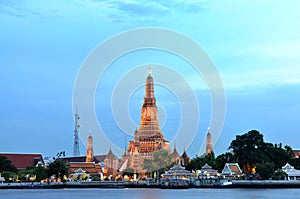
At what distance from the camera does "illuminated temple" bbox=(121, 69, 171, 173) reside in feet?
396

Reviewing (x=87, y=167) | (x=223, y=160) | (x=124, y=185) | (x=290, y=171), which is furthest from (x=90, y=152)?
(x=290, y=171)

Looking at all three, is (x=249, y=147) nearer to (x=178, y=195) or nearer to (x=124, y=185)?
(x=178, y=195)

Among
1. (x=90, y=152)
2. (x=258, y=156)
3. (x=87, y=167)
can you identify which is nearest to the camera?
(x=258, y=156)

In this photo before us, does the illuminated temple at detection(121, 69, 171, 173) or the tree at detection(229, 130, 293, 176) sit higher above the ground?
the illuminated temple at detection(121, 69, 171, 173)

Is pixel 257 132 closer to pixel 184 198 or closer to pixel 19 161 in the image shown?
pixel 184 198

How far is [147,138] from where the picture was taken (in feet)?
420

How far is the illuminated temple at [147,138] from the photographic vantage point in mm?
120812

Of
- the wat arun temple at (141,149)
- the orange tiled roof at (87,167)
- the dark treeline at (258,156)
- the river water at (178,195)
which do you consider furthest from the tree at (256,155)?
the orange tiled roof at (87,167)

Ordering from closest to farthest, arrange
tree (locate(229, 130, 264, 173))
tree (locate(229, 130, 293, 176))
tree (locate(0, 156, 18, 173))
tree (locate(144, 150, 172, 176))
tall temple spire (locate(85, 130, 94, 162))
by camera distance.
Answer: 1. tree (locate(229, 130, 293, 176))
2. tree (locate(229, 130, 264, 173))
3. tree (locate(144, 150, 172, 176))
4. tree (locate(0, 156, 18, 173))
5. tall temple spire (locate(85, 130, 94, 162))

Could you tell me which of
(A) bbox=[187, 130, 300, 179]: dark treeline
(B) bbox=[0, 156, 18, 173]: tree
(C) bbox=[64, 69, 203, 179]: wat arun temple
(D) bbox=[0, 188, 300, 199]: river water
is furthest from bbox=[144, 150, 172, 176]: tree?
(D) bbox=[0, 188, 300, 199]: river water

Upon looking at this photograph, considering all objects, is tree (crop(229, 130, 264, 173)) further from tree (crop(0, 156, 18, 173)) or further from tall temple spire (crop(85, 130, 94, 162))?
tall temple spire (crop(85, 130, 94, 162))

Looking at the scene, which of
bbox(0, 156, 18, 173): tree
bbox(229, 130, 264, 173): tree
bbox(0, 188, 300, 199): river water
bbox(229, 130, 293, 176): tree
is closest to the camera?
bbox(0, 188, 300, 199): river water

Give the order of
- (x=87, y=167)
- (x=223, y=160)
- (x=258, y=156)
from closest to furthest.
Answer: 1. (x=258, y=156)
2. (x=223, y=160)
3. (x=87, y=167)

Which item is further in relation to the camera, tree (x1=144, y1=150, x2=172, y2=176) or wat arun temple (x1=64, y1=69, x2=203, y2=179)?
wat arun temple (x1=64, y1=69, x2=203, y2=179)
